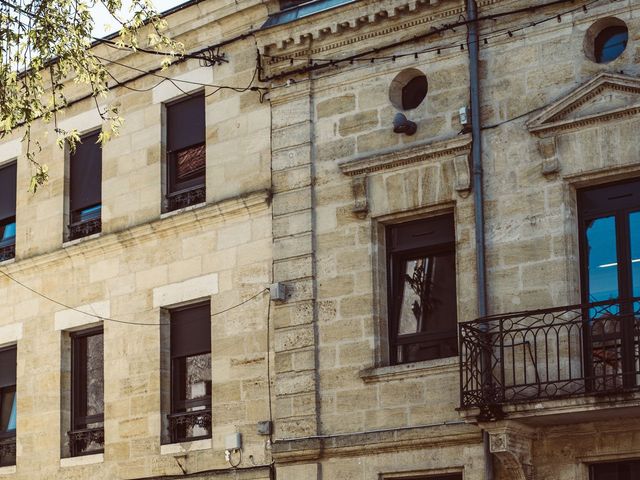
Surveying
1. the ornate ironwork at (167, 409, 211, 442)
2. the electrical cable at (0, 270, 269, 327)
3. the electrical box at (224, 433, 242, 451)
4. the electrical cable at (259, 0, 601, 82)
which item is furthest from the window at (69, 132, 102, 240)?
the electrical box at (224, 433, 242, 451)

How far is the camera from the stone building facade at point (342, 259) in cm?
1553

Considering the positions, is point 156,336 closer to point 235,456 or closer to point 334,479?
point 235,456

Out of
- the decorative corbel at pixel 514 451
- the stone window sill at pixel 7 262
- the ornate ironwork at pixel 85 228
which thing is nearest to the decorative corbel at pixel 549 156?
the decorative corbel at pixel 514 451

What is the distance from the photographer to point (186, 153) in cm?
1986

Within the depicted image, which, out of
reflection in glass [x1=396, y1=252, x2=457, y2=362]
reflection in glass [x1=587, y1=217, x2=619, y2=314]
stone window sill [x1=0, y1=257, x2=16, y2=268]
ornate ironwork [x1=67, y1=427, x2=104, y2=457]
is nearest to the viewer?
reflection in glass [x1=587, y1=217, x2=619, y2=314]

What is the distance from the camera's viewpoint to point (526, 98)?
1633 cm

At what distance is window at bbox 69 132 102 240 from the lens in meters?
20.8

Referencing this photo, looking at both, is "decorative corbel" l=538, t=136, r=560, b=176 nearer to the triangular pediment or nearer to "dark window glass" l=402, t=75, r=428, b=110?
the triangular pediment

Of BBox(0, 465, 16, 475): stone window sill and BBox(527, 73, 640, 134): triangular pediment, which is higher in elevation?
BBox(527, 73, 640, 134): triangular pediment

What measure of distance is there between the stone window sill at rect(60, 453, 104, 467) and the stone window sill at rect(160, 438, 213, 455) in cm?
121

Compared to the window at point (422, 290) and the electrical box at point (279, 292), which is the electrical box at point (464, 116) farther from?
the electrical box at point (279, 292)

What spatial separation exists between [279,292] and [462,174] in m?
2.69

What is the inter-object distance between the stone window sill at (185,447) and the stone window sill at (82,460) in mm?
1210

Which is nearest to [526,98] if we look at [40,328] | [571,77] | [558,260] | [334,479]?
[571,77]
